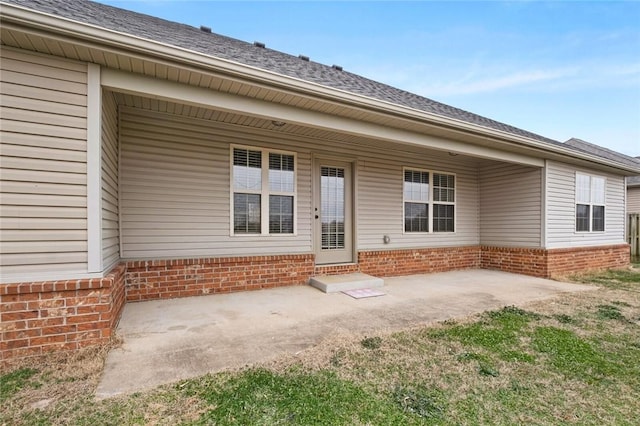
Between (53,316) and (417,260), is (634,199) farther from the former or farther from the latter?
(53,316)

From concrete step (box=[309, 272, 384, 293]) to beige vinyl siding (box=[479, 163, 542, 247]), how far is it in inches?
165

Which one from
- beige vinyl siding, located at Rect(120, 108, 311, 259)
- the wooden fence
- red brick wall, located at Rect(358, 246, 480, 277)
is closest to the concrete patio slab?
red brick wall, located at Rect(358, 246, 480, 277)

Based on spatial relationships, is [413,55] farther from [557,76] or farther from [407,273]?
[407,273]

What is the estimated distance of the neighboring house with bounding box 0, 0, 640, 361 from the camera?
2650 mm

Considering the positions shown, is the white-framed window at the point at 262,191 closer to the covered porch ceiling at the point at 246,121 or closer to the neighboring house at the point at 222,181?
the neighboring house at the point at 222,181

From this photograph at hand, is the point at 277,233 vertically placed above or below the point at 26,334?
above

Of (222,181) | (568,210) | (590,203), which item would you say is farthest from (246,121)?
(590,203)

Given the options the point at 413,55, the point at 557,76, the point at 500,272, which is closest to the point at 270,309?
the point at 500,272

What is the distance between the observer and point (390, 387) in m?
2.19

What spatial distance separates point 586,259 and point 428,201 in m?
4.57

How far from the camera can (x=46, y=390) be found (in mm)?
2088

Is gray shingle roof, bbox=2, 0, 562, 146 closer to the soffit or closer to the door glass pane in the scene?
the soffit

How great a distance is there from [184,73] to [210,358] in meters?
2.90

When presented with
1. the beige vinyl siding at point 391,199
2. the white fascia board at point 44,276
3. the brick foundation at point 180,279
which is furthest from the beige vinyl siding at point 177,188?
the beige vinyl siding at point 391,199
